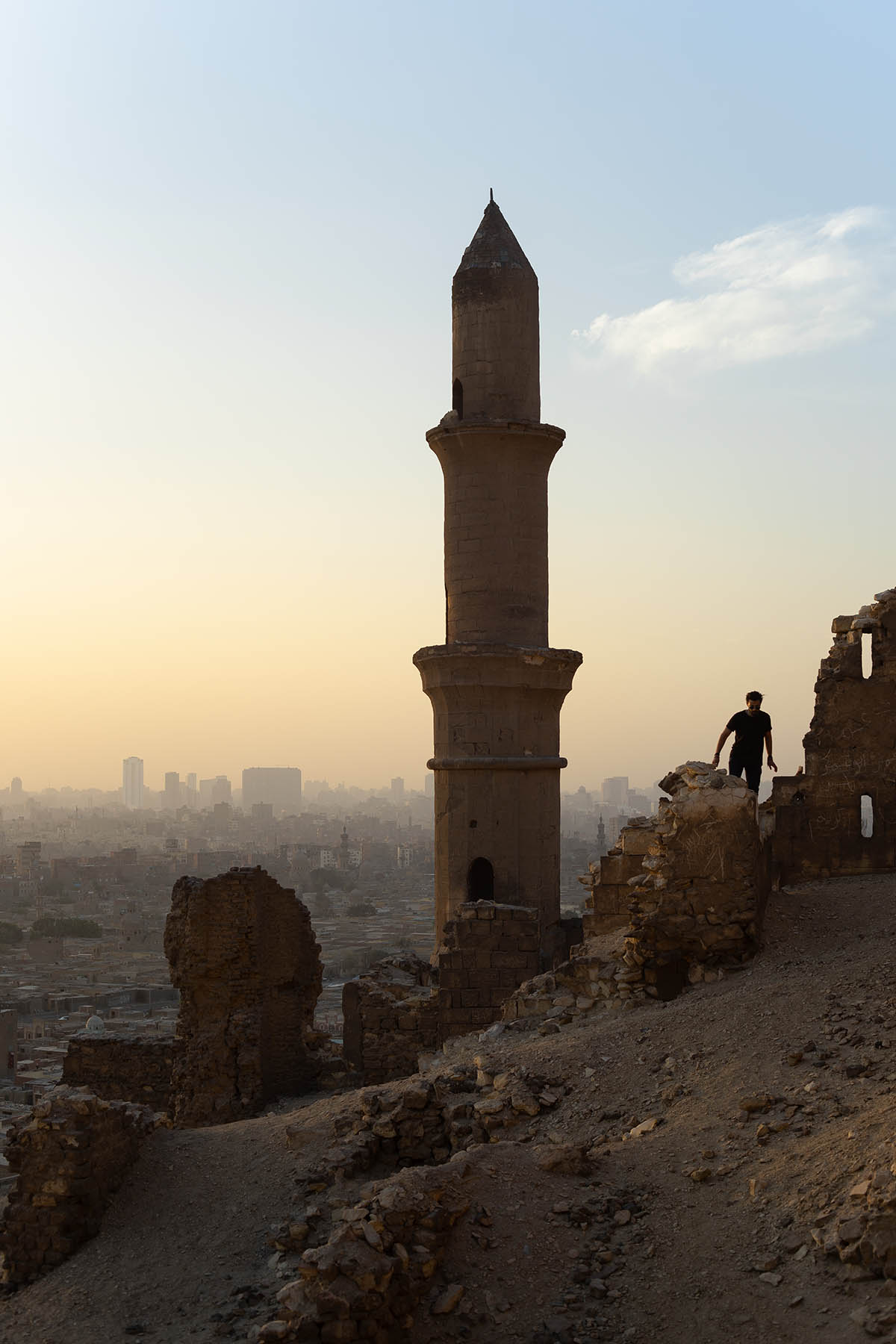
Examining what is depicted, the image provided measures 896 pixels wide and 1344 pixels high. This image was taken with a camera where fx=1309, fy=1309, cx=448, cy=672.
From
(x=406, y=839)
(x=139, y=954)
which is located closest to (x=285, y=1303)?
(x=139, y=954)

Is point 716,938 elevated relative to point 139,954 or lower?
elevated

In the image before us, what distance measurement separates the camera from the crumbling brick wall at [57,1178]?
7625 millimetres

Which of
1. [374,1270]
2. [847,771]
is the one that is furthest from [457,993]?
[374,1270]

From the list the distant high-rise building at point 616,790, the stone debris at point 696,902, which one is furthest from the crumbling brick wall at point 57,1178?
the distant high-rise building at point 616,790

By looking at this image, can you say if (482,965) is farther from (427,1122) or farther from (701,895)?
(427,1122)

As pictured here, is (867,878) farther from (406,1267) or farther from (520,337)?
(520,337)

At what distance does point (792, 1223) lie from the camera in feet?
19.1

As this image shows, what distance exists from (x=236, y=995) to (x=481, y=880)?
4150 mm

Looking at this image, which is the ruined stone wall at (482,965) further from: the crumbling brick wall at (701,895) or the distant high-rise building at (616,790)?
the distant high-rise building at (616,790)

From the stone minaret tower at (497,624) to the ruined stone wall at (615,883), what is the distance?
3835mm

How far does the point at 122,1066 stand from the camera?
14.0 m

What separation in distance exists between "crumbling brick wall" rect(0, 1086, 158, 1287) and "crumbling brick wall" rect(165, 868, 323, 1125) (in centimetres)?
450

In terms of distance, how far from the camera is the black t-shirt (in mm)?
11406

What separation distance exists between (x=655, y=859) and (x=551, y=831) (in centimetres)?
675
